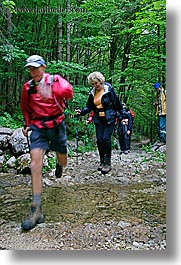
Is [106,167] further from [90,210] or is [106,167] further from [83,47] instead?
[83,47]

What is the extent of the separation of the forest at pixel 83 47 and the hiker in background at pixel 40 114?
241 centimetres

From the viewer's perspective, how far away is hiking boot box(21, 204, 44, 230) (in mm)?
1915

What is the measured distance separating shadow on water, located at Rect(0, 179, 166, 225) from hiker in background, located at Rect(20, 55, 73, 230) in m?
0.24

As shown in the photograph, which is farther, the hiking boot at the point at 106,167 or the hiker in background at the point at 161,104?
the hiker in background at the point at 161,104

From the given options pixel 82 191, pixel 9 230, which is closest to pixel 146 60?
pixel 82 191

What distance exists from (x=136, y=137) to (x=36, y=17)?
4.21m

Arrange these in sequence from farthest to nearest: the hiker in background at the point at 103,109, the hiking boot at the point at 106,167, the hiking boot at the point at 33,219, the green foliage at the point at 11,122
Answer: the green foliage at the point at 11,122
the hiking boot at the point at 106,167
the hiker in background at the point at 103,109
the hiking boot at the point at 33,219

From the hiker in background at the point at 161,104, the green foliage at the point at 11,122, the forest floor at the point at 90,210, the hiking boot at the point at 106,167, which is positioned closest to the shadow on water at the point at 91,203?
the forest floor at the point at 90,210

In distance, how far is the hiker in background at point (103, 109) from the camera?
3.08m

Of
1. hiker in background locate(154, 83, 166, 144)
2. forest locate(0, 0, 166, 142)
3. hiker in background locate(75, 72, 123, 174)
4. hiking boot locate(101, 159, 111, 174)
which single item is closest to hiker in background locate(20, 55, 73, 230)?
hiker in background locate(75, 72, 123, 174)

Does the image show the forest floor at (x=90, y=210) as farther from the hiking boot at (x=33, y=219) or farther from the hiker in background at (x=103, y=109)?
the hiker in background at (x=103, y=109)

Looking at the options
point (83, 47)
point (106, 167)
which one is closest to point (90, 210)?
point (106, 167)

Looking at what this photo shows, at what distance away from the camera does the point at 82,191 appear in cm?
270

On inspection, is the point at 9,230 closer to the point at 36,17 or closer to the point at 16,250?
the point at 16,250
